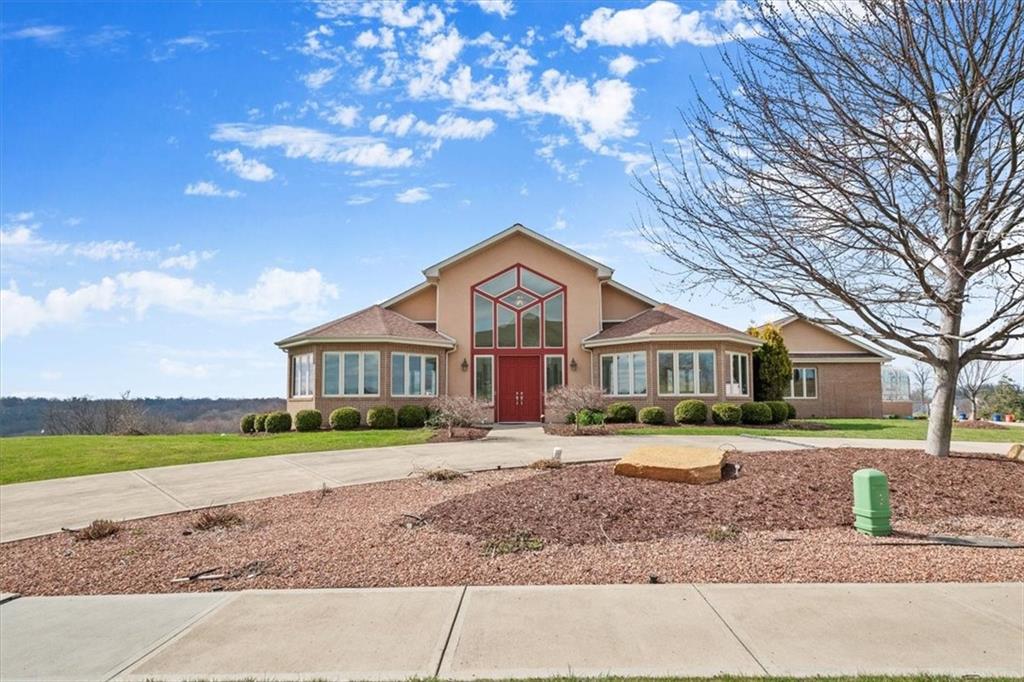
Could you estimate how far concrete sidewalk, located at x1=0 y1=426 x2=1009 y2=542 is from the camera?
8.83 m

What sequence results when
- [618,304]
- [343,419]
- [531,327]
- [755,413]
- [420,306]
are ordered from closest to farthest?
[343,419]
[755,413]
[531,327]
[420,306]
[618,304]

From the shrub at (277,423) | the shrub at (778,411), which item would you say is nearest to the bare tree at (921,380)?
the shrub at (778,411)

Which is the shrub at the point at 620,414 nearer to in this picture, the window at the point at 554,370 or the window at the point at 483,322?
the window at the point at 554,370

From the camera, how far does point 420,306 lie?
26.9m

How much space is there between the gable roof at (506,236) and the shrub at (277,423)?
7.79 m

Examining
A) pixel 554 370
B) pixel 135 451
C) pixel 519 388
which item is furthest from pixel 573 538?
pixel 554 370

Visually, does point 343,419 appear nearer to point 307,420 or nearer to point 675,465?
point 307,420

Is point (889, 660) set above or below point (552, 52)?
below

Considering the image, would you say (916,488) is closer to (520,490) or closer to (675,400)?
(520,490)

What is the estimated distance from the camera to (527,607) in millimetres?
4898

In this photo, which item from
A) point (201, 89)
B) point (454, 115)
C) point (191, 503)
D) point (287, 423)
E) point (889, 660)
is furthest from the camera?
point (287, 423)

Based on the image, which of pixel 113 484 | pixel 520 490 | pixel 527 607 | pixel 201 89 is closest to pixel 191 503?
pixel 113 484

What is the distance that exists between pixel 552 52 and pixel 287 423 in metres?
16.3

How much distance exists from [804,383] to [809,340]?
7.10 feet
